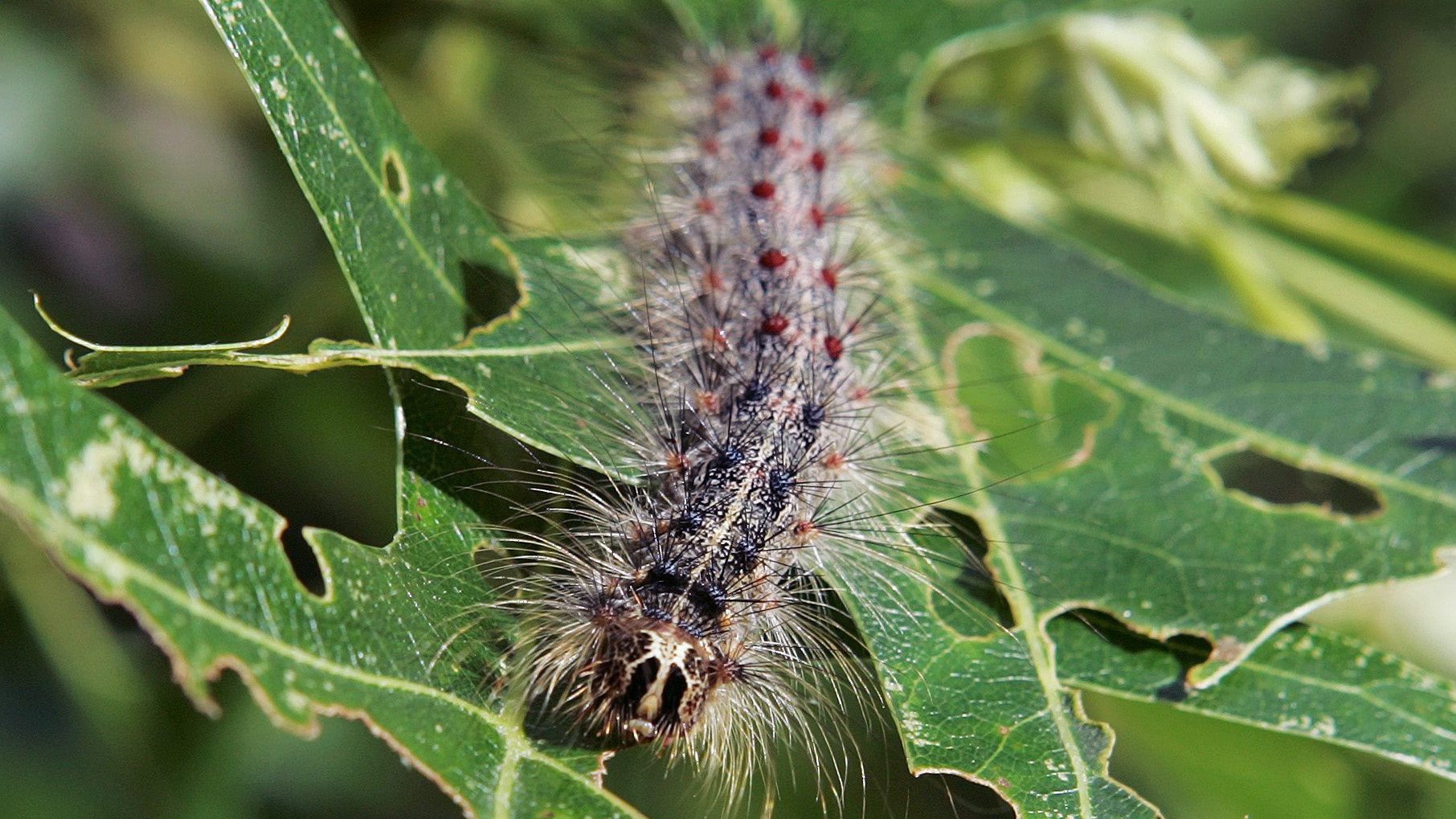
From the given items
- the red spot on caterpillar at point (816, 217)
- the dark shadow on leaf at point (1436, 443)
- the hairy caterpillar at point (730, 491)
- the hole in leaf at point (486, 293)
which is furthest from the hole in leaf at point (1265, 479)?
the hole in leaf at point (486, 293)

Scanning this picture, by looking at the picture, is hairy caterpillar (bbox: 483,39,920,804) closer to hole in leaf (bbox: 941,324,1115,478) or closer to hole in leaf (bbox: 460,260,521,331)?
hole in leaf (bbox: 941,324,1115,478)

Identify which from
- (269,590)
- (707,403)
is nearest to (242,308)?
(707,403)

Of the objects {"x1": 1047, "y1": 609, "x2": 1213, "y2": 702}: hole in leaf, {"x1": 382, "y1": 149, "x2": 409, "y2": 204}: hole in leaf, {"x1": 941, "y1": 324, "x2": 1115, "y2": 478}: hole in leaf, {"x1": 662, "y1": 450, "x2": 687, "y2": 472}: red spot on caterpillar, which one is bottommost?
{"x1": 1047, "y1": 609, "x2": 1213, "y2": 702}: hole in leaf

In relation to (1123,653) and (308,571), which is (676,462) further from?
(1123,653)

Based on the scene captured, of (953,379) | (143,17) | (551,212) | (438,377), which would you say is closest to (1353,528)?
(953,379)

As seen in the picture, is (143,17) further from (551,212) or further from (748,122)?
(748,122)

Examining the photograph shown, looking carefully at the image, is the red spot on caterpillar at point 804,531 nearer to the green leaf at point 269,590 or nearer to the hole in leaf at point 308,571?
the green leaf at point 269,590

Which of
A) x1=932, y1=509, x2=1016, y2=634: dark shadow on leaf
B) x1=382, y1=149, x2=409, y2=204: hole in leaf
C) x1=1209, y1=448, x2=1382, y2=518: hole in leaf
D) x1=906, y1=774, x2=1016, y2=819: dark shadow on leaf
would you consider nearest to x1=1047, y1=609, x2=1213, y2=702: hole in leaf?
x1=932, y1=509, x2=1016, y2=634: dark shadow on leaf
